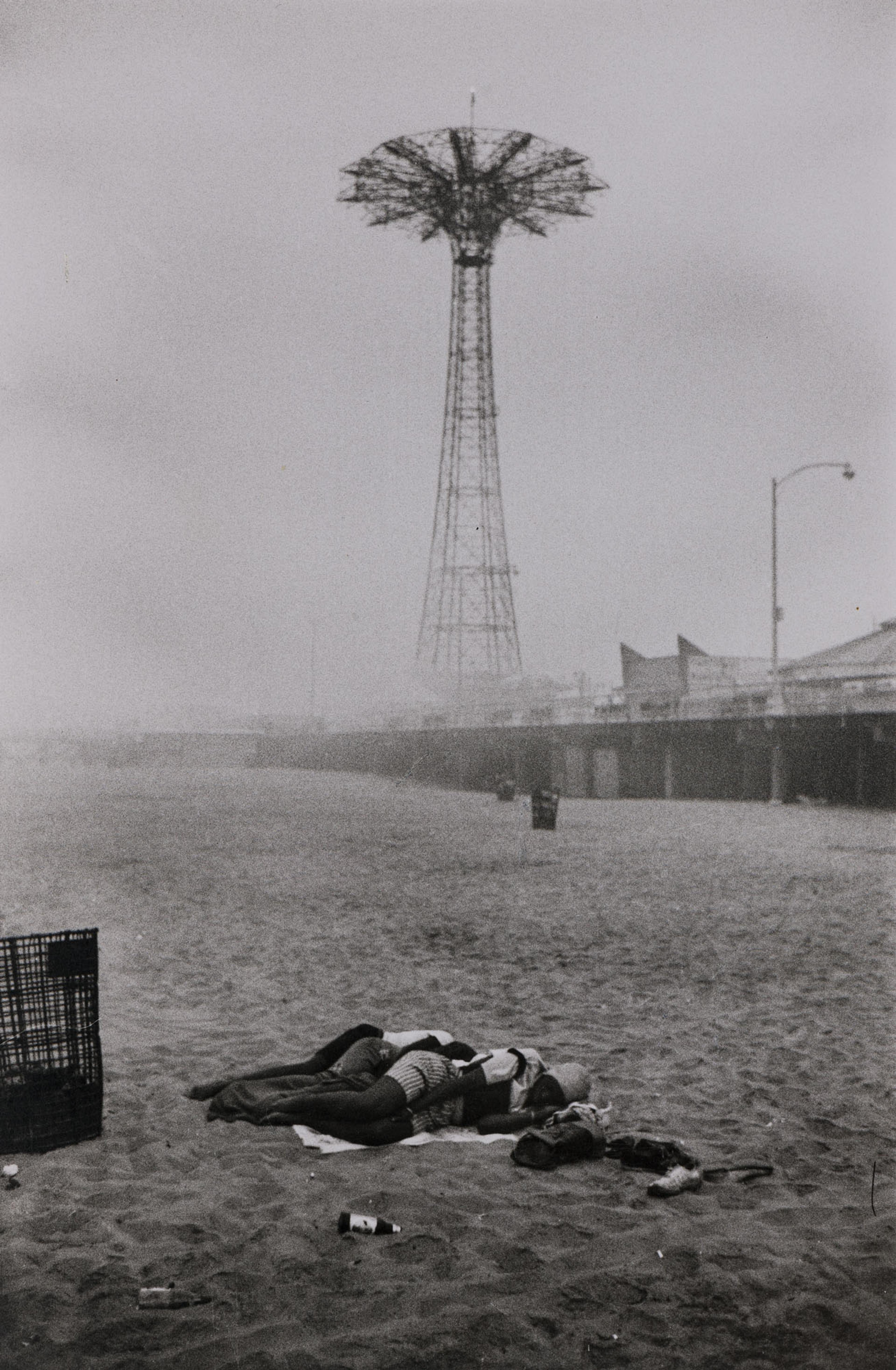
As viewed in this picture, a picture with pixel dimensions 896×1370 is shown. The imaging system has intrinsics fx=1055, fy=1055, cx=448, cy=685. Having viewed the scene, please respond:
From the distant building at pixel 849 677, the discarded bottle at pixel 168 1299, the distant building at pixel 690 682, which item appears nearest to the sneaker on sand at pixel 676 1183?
the discarded bottle at pixel 168 1299

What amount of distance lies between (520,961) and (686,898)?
377 centimetres

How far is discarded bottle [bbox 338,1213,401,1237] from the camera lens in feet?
13.9

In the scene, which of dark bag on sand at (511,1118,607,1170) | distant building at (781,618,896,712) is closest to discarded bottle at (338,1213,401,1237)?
dark bag on sand at (511,1118,607,1170)

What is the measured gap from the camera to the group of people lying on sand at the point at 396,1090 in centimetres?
522

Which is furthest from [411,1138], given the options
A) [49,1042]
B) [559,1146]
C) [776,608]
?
[776,608]

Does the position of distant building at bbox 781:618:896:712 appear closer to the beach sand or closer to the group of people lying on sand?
the beach sand

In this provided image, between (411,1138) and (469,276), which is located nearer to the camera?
(411,1138)

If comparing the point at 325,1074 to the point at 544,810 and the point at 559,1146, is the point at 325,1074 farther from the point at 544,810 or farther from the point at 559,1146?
the point at 544,810

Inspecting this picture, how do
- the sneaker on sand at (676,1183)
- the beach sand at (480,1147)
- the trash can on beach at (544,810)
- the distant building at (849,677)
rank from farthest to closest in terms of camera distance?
the distant building at (849,677), the trash can on beach at (544,810), the sneaker on sand at (676,1183), the beach sand at (480,1147)

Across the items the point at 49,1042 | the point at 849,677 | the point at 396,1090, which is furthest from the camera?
the point at 849,677

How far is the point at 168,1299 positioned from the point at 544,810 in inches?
679

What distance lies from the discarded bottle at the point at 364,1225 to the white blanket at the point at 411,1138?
2.53 ft

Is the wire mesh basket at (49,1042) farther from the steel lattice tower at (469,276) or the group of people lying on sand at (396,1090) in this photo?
the steel lattice tower at (469,276)

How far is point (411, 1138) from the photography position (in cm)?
521
